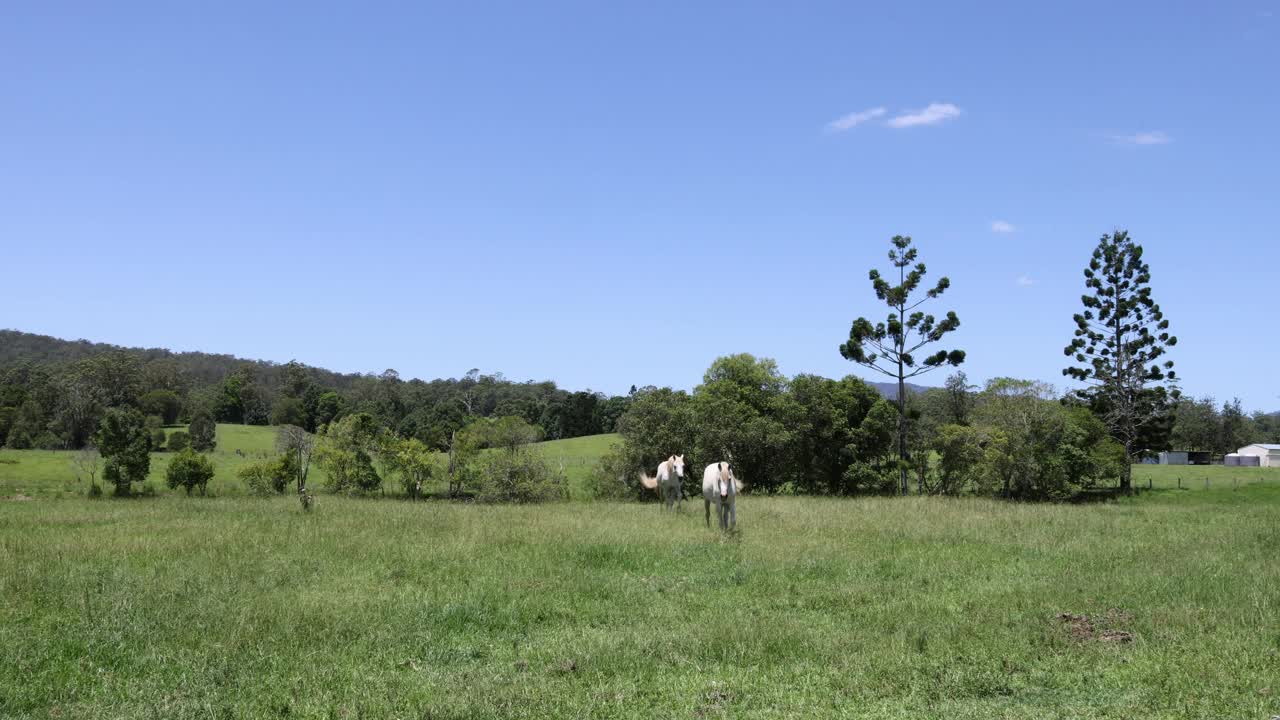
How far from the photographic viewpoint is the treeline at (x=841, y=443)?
36.6 m

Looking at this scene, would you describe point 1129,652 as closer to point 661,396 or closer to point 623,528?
point 623,528

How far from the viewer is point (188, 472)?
40062mm

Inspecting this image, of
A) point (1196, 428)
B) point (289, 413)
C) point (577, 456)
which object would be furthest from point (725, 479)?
point (1196, 428)

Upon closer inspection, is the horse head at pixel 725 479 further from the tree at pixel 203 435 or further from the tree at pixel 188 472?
the tree at pixel 203 435

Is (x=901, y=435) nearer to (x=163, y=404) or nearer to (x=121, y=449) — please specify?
(x=121, y=449)

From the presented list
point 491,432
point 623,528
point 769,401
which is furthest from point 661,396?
point 623,528

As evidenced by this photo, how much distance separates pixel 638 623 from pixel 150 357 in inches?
7111

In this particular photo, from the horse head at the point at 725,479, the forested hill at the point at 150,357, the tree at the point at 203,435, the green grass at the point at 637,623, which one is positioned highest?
the forested hill at the point at 150,357

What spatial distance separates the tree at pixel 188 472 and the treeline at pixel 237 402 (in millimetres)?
20969

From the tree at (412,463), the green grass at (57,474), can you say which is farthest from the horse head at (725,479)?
the green grass at (57,474)

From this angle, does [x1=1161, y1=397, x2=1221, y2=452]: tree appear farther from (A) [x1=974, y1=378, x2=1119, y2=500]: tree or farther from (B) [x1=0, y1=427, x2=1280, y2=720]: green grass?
(B) [x1=0, y1=427, x2=1280, y2=720]: green grass

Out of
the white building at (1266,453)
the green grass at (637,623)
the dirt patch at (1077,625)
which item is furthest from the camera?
the white building at (1266,453)

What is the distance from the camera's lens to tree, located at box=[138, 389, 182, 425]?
9012 cm

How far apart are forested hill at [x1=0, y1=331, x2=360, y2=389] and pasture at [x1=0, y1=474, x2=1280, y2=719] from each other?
132216 millimetres
